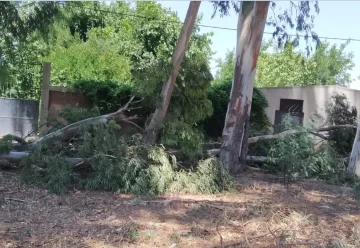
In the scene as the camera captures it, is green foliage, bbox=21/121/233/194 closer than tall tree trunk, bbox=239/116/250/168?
Yes

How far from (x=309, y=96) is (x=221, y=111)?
145 inches

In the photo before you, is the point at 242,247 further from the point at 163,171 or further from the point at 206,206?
the point at 163,171

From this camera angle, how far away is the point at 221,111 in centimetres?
1580

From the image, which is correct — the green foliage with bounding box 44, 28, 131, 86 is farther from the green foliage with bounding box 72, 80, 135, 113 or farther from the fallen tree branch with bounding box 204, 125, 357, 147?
the fallen tree branch with bounding box 204, 125, 357, 147

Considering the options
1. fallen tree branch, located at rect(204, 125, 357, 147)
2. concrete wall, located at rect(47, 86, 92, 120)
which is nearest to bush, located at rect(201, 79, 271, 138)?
fallen tree branch, located at rect(204, 125, 357, 147)

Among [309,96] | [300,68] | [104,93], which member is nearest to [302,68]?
[300,68]

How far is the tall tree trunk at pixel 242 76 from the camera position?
1023 centimetres

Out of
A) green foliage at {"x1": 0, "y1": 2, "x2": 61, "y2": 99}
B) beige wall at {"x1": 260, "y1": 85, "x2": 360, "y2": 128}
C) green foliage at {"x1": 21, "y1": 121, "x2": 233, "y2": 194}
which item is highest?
green foliage at {"x1": 0, "y1": 2, "x2": 61, "y2": 99}

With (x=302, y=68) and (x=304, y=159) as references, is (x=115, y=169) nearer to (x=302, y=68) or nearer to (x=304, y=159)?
(x=304, y=159)

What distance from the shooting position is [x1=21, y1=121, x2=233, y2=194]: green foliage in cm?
825

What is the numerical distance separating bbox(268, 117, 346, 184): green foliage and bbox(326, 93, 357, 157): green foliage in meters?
0.97

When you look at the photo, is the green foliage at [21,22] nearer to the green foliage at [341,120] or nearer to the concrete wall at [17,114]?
the concrete wall at [17,114]

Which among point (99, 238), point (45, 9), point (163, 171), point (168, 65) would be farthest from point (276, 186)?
point (45, 9)

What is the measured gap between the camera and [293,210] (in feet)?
23.2
